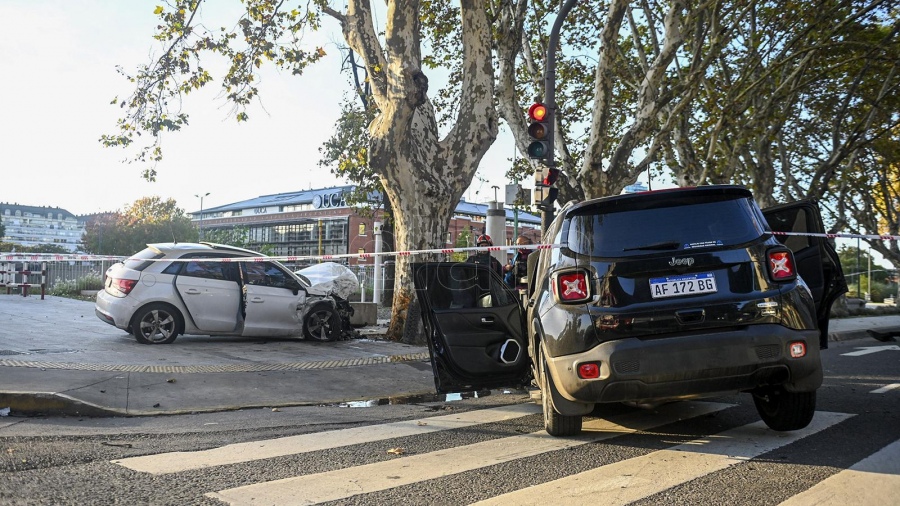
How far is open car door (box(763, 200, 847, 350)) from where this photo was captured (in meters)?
A: 6.62

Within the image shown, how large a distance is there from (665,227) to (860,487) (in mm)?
1940

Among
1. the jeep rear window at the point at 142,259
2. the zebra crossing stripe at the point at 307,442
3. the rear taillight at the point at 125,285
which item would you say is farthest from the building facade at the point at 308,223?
the zebra crossing stripe at the point at 307,442

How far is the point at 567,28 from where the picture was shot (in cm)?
2167

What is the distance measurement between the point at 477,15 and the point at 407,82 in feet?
6.84

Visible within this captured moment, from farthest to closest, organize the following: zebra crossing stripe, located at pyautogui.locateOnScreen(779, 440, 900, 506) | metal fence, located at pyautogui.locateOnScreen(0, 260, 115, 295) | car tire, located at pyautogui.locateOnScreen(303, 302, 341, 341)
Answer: metal fence, located at pyautogui.locateOnScreen(0, 260, 115, 295) < car tire, located at pyautogui.locateOnScreen(303, 302, 341, 341) < zebra crossing stripe, located at pyautogui.locateOnScreen(779, 440, 900, 506)

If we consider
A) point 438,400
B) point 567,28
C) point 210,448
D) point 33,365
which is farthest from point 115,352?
point 567,28

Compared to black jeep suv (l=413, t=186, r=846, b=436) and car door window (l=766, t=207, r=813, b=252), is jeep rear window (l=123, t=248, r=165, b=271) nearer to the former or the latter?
black jeep suv (l=413, t=186, r=846, b=436)

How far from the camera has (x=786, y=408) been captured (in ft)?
17.5

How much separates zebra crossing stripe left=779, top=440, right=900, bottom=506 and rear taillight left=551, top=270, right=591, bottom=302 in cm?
175

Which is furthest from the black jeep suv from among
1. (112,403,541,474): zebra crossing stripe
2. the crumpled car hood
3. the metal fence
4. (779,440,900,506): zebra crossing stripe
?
the metal fence

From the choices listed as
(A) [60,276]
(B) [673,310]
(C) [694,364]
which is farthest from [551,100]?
(A) [60,276]

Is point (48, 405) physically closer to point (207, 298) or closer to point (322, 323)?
point (207, 298)

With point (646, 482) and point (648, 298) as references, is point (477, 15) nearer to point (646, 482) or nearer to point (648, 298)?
point (648, 298)

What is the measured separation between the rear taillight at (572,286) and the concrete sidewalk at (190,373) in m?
3.51
